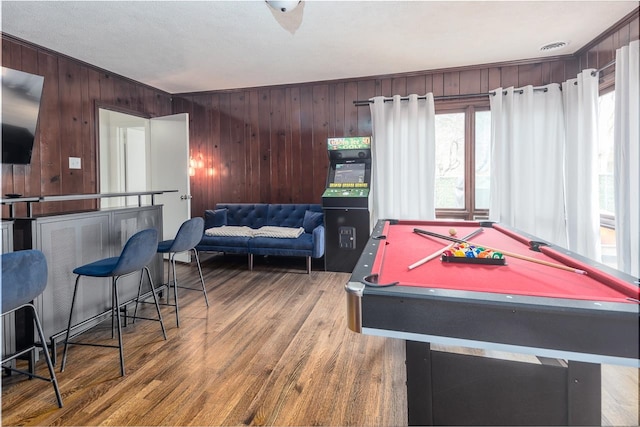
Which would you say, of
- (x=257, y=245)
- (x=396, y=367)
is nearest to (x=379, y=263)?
(x=396, y=367)

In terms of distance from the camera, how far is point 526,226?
4.04 meters

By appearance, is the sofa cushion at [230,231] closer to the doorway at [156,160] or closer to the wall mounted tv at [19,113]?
the doorway at [156,160]

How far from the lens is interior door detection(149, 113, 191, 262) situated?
4.81 metres

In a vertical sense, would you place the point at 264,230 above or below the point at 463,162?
below

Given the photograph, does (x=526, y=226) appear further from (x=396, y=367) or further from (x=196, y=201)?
(x=196, y=201)

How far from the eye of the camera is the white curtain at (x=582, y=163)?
346cm

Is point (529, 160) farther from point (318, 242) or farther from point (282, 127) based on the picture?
point (282, 127)

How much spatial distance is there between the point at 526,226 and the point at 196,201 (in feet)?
15.6

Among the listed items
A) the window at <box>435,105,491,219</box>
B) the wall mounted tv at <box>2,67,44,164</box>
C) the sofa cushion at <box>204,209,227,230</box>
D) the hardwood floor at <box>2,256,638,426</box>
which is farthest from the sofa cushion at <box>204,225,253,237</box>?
the window at <box>435,105,491,219</box>

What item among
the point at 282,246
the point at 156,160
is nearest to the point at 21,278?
the point at 282,246

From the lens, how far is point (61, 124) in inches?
149

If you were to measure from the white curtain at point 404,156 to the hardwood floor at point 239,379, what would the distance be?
1.95 meters

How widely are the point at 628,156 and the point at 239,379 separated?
3317mm

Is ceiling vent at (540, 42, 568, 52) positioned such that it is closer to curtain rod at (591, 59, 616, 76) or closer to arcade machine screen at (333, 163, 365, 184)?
curtain rod at (591, 59, 616, 76)
